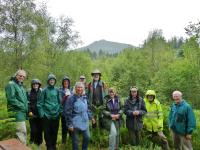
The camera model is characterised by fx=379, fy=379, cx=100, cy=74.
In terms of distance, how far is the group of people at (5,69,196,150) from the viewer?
28.6ft

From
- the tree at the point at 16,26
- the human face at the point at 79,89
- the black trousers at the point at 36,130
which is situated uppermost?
the tree at the point at 16,26

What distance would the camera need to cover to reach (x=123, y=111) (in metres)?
9.92

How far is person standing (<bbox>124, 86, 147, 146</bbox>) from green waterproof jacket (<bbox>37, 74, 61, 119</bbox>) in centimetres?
196

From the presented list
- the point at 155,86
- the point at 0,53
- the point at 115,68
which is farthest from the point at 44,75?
the point at 115,68

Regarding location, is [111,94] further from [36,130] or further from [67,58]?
[67,58]

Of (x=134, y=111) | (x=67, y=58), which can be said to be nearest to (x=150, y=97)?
(x=134, y=111)

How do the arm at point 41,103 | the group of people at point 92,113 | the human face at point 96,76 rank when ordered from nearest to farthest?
the group of people at point 92,113, the arm at point 41,103, the human face at point 96,76

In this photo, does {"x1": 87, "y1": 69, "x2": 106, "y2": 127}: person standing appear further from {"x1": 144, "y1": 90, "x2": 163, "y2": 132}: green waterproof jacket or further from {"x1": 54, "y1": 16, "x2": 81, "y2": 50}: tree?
{"x1": 54, "y1": 16, "x2": 81, "y2": 50}: tree

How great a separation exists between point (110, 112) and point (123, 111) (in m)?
0.38

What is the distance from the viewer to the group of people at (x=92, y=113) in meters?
8.70

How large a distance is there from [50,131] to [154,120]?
2874 mm

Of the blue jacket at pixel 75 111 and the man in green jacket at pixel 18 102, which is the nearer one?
the man in green jacket at pixel 18 102

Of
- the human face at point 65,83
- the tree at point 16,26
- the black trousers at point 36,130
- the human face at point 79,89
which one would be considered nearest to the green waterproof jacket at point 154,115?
the human face at point 65,83

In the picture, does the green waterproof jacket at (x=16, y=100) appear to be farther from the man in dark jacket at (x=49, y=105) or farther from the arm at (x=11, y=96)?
the man in dark jacket at (x=49, y=105)
